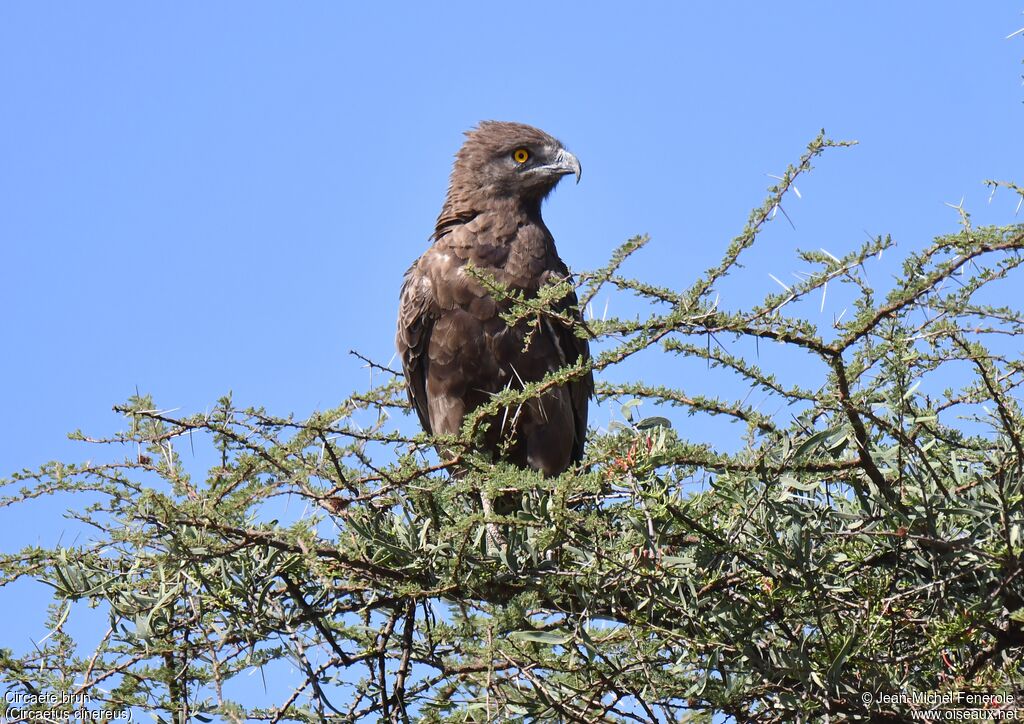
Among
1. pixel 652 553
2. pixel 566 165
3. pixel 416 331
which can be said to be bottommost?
pixel 652 553

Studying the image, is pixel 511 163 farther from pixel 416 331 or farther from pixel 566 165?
pixel 416 331

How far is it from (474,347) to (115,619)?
2.93 metres

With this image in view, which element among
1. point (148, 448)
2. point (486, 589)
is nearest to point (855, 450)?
point (486, 589)

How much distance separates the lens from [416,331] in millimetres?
6543

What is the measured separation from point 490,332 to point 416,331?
502mm

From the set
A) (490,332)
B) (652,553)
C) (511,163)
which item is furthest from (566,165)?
(652,553)

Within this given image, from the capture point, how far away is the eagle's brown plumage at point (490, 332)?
249 inches

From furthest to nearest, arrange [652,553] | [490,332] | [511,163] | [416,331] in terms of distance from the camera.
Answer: [511,163]
[416,331]
[490,332]
[652,553]

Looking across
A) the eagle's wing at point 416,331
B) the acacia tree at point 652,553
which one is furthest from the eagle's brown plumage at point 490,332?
the acacia tree at point 652,553

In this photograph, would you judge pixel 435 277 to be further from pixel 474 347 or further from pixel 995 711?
pixel 995 711

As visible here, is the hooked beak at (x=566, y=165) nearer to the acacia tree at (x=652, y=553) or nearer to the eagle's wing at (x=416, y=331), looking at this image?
the eagle's wing at (x=416, y=331)

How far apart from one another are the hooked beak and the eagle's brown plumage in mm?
160

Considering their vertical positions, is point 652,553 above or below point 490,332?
below

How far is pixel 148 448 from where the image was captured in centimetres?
373
